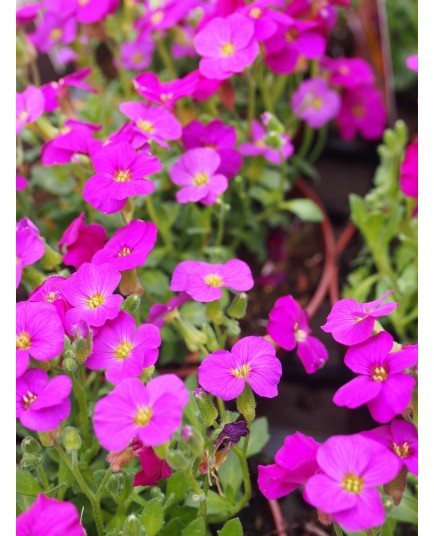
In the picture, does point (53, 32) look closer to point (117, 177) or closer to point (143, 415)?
point (117, 177)

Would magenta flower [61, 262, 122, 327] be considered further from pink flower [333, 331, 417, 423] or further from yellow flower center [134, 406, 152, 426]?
pink flower [333, 331, 417, 423]

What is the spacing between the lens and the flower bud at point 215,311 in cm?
71

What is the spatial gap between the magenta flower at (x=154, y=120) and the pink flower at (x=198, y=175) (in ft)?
0.13

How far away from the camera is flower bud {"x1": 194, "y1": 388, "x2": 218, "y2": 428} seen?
58 cm

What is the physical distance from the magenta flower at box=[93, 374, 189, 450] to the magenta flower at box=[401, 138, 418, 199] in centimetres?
43

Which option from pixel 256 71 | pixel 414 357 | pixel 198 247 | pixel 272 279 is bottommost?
pixel 272 279

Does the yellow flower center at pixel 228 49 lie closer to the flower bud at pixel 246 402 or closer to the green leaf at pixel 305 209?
the green leaf at pixel 305 209

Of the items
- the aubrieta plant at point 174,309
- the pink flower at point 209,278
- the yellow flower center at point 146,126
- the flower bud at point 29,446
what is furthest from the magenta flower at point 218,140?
the flower bud at point 29,446

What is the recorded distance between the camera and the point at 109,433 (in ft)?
1.66

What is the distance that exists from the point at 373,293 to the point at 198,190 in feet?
1.20

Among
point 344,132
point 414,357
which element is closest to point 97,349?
point 414,357

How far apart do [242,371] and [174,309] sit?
162mm

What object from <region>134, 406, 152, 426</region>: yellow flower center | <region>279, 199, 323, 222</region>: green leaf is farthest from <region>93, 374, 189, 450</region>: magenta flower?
<region>279, 199, 323, 222</region>: green leaf
